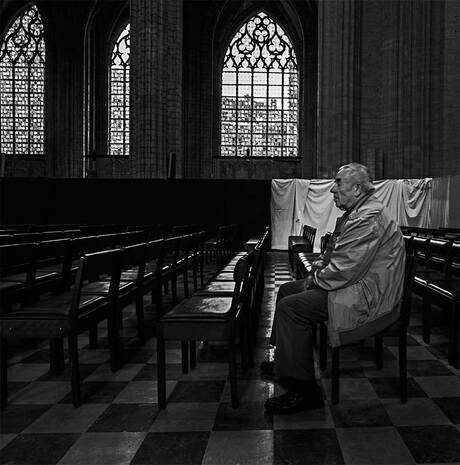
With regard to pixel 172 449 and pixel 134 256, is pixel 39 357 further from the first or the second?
pixel 172 449

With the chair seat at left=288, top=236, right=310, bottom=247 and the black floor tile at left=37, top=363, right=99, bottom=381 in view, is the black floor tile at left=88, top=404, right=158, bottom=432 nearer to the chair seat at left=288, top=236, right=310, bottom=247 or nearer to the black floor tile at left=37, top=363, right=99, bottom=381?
the black floor tile at left=37, top=363, right=99, bottom=381

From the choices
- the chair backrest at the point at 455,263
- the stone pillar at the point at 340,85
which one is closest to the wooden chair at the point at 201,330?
the chair backrest at the point at 455,263

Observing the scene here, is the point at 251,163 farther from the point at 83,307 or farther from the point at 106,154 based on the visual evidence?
the point at 83,307

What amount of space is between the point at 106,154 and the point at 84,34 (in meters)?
5.58

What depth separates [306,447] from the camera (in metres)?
2.53

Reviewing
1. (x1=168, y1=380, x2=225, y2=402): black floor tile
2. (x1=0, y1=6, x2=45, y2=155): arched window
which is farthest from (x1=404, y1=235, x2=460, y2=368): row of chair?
(x1=0, y1=6, x2=45, y2=155): arched window

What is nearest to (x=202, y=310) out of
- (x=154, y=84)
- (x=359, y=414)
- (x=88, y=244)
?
(x=359, y=414)

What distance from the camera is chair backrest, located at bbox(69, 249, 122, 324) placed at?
3077 mm

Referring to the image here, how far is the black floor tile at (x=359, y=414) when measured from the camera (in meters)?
2.83

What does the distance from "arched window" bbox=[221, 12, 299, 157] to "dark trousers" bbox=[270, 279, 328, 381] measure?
22.9 meters

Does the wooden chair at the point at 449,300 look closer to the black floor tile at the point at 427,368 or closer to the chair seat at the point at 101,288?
the black floor tile at the point at 427,368

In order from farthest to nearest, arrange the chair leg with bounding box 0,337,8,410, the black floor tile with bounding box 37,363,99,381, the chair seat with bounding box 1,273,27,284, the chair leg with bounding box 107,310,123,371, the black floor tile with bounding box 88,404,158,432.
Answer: the chair seat with bounding box 1,273,27,284, the chair leg with bounding box 107,310,123,371, the black floor tile with bounding box 37,363,99,381, the chair leg with bounding box 0,337,8,410, the black floor tile with bounding box 88,404,158,432

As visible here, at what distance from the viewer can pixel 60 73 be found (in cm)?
2347

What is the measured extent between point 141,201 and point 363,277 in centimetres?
1222
